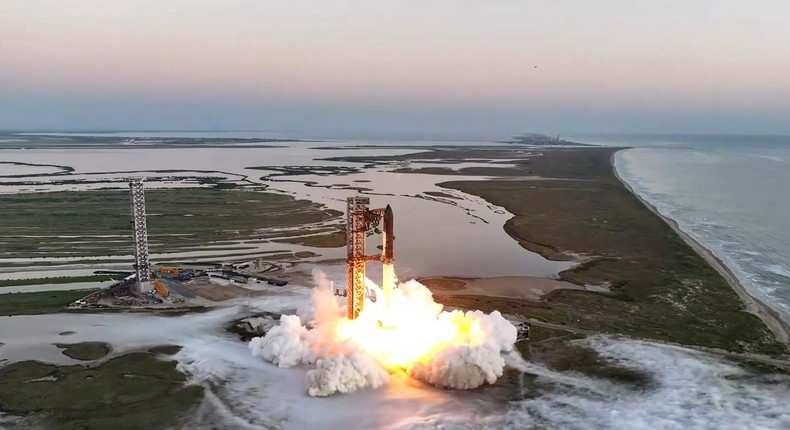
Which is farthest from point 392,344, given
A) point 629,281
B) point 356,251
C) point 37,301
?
point 37,301

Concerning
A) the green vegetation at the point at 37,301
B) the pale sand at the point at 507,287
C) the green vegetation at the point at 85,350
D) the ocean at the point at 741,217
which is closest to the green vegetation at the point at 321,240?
the pale sand at the point at 507,287

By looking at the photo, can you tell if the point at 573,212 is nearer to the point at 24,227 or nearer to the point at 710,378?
the point at 710,378

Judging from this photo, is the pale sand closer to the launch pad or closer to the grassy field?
the grassy field

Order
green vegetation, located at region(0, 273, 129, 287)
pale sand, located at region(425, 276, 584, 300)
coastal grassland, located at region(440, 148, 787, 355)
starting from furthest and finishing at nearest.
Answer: green vegetation, located at region(0, 273, 129, 287)
pale sand, located at region(425, 276, 584, 300)
coastal grassland, located at region(440, 148, 787, 355)

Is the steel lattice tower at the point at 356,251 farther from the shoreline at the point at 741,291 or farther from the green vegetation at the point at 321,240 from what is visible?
the green vegetation at the point at 321,240

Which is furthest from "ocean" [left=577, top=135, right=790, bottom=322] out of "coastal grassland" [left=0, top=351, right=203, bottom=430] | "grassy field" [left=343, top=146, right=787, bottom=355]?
"coastal grassland" [left=0, top=351, right=203, bottom=430]

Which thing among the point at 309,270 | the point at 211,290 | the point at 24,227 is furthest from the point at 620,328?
the point at 24,227
